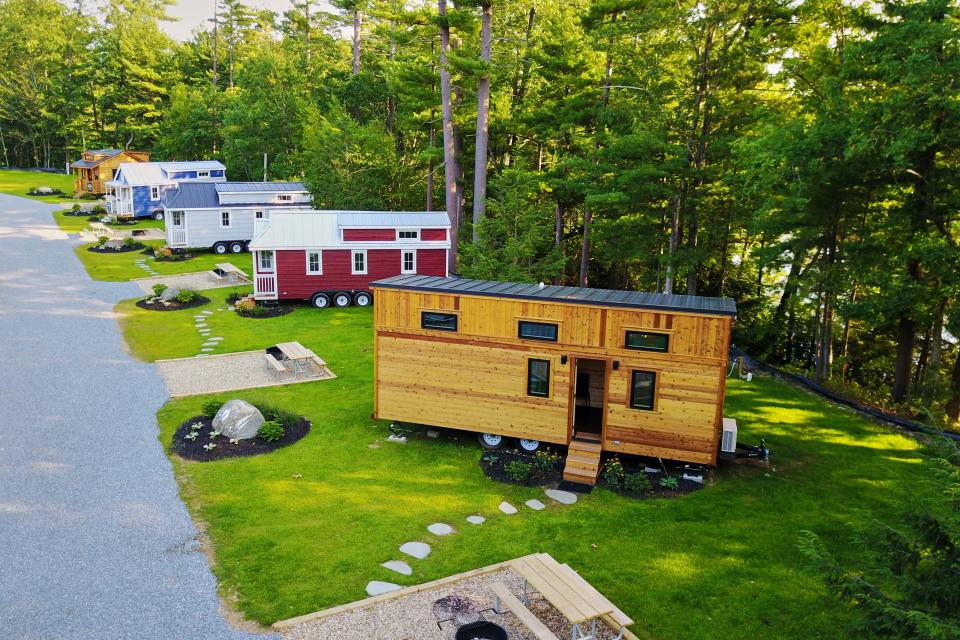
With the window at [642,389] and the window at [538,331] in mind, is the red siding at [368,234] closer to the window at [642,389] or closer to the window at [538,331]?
the window at [538,331]

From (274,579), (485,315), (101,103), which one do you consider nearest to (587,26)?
(485,315)

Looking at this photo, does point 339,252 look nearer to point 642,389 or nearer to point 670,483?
point 642,389

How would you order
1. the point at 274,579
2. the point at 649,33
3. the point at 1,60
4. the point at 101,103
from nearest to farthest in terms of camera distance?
the point at 274,579
the point at 649,33
the point at 101,103
the point at 1,60

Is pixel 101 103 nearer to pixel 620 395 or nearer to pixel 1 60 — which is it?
pixel 1 60

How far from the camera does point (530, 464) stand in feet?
45.3

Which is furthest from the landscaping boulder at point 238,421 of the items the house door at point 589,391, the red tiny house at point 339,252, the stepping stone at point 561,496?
the red tiny house at point 339,252

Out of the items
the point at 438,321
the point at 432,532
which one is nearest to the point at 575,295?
the point at 438,321

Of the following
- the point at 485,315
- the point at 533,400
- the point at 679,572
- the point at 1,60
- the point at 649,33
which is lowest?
the point at 679,572

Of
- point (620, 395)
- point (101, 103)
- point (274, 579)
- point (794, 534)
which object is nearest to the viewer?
point (274, 579)

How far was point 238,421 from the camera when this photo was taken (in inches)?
583

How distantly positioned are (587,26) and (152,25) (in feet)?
231

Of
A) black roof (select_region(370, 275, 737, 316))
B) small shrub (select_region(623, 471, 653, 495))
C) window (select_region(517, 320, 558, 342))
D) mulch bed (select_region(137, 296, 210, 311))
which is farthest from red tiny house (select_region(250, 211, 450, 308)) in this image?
small shrub (select_region(623, 471, 653, 495))

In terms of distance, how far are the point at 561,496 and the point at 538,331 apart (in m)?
3.29

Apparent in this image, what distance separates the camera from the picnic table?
8286mm
